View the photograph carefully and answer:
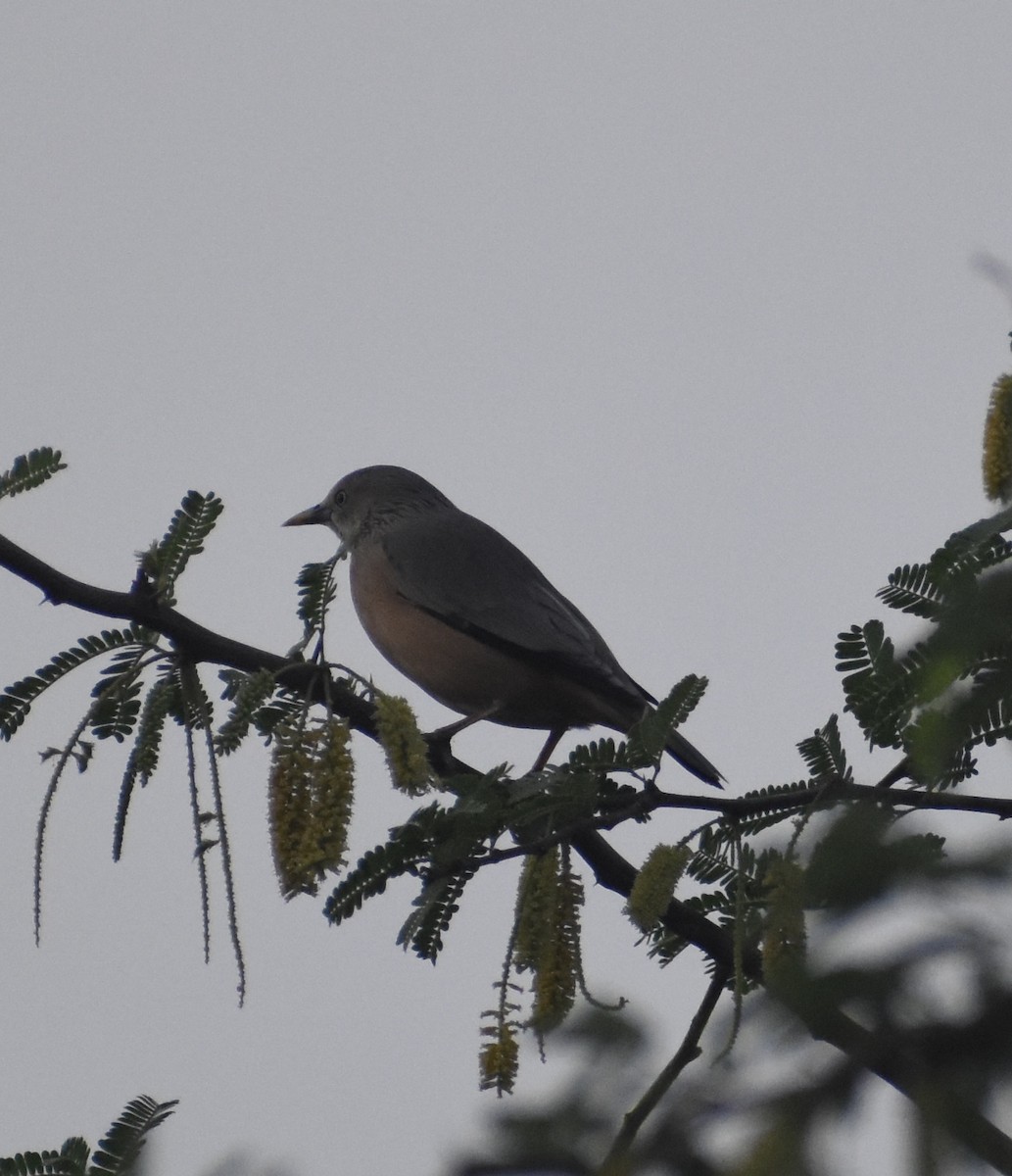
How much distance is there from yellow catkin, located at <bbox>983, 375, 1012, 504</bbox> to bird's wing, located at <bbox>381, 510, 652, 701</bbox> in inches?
148

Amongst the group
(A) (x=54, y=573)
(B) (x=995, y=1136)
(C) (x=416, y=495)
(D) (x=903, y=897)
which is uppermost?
(C) (x=416, y=495)

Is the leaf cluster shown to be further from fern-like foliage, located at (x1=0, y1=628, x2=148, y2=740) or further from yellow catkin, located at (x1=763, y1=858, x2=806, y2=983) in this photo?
fern-like foliage, located at (x1=0, y1=628, x2=148, y2=740)

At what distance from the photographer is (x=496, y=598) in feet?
24.0

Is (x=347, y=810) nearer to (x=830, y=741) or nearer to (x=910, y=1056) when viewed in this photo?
(x=830, y=741)

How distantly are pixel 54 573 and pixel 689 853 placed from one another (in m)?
1.45

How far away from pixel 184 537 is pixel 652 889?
1355mm

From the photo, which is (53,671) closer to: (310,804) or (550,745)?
(310,804)

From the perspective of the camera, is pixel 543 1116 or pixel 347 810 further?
pixel 347 810

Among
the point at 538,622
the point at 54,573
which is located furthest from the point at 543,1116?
the point at 538,622

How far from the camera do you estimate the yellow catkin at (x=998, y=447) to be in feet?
8.83

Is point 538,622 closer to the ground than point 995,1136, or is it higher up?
higher up

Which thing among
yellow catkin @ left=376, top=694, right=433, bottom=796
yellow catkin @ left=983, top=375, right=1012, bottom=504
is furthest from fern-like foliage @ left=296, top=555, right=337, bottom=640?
yellow catkin @ left=983, top=375, right=1012, bottom=504

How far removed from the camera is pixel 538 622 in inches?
277

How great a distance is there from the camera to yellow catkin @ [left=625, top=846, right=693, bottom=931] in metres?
3.09
